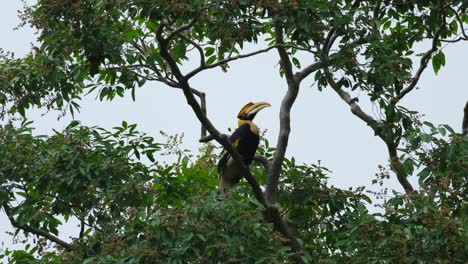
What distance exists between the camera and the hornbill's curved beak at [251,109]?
12.5 meters

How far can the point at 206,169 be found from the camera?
11.8 meters

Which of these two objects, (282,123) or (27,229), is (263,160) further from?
(27,229)

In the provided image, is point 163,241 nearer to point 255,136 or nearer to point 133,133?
point 133,133

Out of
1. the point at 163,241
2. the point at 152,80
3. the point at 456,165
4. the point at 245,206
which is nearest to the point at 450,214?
the point at 456,165

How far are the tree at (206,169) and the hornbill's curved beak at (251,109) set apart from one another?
0.86 m

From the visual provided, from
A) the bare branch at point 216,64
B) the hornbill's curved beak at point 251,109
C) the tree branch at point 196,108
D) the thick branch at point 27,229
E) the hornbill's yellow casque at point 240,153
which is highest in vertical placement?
the hornbill's curved beak at point 251,109

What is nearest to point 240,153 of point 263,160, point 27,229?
point 263,160

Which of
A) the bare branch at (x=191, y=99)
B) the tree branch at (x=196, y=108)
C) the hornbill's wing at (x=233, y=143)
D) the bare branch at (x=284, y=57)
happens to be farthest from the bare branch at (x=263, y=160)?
the bare branch at (x=191, y=99)

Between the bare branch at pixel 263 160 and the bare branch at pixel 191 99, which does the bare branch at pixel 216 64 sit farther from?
the bare branch at pixel 263 160

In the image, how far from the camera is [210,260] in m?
7.94

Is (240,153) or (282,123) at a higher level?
(240,153)

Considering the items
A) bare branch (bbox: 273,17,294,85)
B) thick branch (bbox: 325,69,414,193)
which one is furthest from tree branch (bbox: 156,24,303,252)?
bare branch (bbox: 273,17,294,85)

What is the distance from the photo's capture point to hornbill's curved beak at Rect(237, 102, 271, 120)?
12.5m

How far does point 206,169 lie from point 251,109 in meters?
1.07
